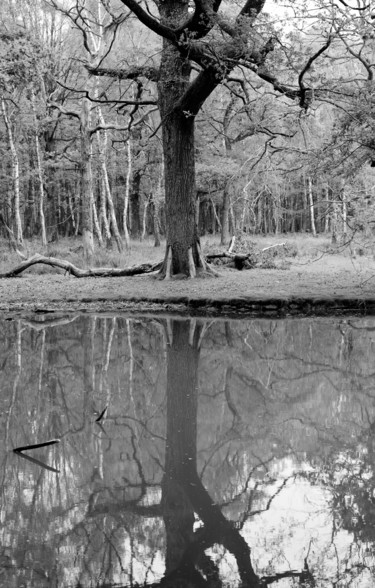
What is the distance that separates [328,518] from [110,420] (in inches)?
103

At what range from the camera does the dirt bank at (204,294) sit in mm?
13867

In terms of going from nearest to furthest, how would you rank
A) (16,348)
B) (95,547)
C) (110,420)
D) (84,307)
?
(95,547) → (110,420) → (16,348) → (84,307)

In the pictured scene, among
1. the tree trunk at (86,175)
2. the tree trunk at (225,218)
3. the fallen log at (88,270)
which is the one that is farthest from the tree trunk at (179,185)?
the tree trunk at (225,218)

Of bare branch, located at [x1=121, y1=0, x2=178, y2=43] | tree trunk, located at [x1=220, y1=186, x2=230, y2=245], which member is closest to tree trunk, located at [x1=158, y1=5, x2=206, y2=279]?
bare branch, located at [x1=121, y1=0, x2=178, y2=43]

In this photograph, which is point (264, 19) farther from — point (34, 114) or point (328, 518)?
point (34, 114)

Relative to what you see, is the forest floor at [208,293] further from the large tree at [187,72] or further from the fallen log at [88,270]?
the large tree at [187,72]

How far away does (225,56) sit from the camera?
43.4 ft

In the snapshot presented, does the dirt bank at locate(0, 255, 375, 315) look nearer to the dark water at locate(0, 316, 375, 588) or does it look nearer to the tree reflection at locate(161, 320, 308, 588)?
the dark water at locate(0, 316, 375, 588)

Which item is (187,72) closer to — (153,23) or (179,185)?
(179,185)

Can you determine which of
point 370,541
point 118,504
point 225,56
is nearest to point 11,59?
point 225,56

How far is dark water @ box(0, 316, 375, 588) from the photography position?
12.3 feet

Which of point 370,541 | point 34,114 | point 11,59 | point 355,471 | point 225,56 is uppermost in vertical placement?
point 34,114

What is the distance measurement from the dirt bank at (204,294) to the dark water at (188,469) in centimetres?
427

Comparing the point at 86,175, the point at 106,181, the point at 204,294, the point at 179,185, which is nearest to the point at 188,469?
the point at 204,294
